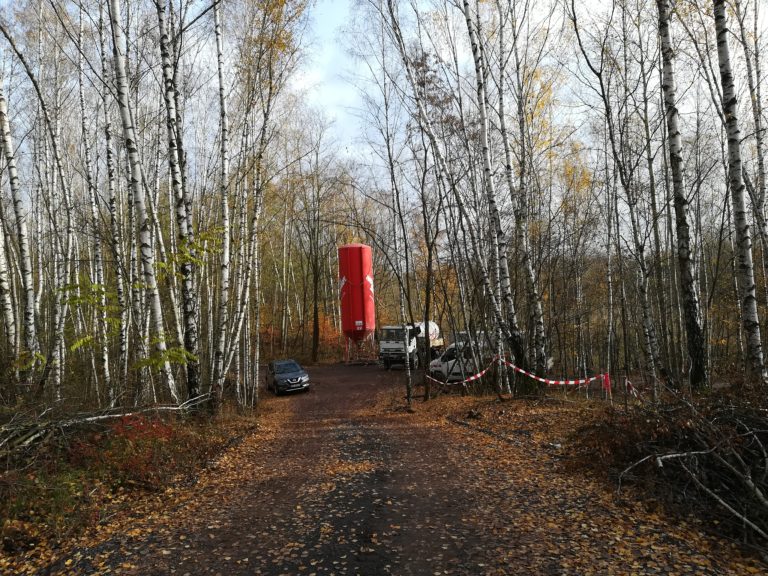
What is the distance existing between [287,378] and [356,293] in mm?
5333

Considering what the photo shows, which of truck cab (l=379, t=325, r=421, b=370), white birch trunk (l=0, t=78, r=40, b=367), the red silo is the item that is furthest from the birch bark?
truck cab (l=379, t=325, r=421, b=370)

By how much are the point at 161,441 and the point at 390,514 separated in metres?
3.62

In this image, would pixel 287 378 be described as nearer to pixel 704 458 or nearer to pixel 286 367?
pixel 286 367

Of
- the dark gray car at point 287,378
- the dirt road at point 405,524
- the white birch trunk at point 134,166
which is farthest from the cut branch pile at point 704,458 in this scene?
the dark gray car at point 287,378

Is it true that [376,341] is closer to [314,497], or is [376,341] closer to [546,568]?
[314,497]

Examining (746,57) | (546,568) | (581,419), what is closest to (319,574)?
(546,568)

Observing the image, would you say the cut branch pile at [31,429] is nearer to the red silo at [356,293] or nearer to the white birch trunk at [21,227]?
the white birch trunk at [21,227]

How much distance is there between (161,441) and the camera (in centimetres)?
650

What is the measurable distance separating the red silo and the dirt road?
24.5ft

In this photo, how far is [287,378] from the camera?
59.3ft

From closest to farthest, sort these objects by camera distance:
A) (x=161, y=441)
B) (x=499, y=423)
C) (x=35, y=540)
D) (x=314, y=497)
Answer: (x=35, y=540)
(x=314, y=497)
(x=161, y=441)
(x=499, y=423)

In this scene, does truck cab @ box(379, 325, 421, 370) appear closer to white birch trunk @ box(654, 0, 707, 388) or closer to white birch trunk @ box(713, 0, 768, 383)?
white birch trunk @ box(654, 0, 707, 388)

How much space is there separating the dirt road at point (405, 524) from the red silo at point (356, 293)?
294 inches

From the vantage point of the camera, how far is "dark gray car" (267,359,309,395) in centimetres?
1795
